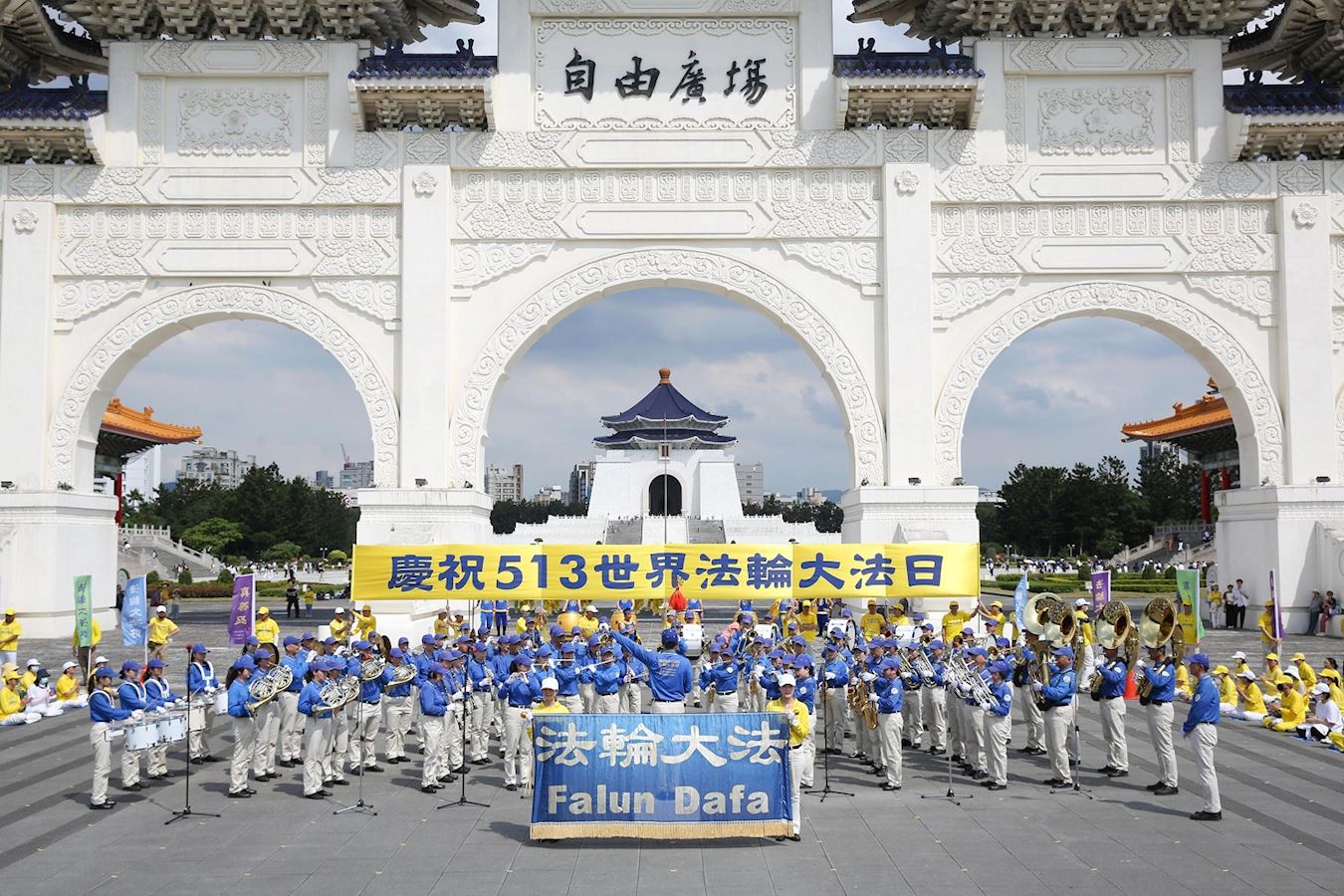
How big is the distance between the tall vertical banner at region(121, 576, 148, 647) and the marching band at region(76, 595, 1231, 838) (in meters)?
2.83

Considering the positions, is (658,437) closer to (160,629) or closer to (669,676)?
(160,629)

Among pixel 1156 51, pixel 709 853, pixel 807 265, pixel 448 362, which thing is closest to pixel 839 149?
pixel 807 265

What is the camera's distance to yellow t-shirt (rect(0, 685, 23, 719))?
13.0 m

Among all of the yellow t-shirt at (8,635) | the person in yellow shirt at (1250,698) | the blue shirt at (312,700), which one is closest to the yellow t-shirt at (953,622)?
the person in yellow shirt at (1250,698)

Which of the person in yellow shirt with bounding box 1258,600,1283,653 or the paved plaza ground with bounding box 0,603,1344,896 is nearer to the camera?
the paved plaza ground with bounding box 0,603,1344,896

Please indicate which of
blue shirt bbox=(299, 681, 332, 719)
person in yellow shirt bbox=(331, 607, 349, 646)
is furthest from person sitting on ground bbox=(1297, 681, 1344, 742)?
person in yellow shirt bbox=(331, 607, 349, 646)

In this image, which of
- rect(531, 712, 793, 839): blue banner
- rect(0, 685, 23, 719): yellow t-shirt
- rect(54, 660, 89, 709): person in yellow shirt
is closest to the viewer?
rect(531, 712, 793, 839): blue banner

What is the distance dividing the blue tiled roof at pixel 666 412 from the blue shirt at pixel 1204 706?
44.3m

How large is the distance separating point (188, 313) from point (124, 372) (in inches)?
71.8

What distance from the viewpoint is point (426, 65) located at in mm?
19062

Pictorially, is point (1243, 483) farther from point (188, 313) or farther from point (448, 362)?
point (188, 313)

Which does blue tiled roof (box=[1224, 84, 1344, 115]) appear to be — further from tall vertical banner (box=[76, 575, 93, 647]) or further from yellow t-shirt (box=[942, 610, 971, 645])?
tall vertical banner (box=[76, 575, 93, 647])

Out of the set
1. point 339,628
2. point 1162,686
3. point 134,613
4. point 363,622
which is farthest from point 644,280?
point 1162,686

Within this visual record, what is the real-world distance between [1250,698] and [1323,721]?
1.10 m
